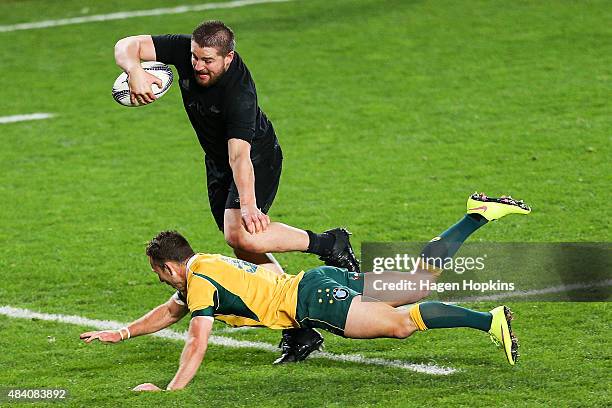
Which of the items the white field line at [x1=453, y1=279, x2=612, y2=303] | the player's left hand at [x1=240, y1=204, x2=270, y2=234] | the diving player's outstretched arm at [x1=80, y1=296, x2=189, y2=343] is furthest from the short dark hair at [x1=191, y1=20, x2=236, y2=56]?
the white field line at [x1=453, y1=279, x2=612, y2=303]

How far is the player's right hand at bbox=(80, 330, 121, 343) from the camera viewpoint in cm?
688

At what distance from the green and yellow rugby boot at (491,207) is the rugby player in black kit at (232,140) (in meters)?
0.84

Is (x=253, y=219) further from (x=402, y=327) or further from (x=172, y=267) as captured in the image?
(x=402, y=327)

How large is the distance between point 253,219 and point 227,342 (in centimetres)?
104

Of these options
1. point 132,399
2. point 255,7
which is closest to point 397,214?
point 132,399

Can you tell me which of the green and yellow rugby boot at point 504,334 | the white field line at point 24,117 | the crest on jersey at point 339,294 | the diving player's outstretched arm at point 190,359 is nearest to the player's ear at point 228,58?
the crest on jersey at point 339,294

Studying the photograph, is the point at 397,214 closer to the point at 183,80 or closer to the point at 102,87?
the point at 183,80

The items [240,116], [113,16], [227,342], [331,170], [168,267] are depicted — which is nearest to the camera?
[168,267]

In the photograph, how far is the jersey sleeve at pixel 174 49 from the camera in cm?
752

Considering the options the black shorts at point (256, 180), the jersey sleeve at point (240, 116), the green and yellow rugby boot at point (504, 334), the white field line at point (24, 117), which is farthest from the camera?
the white field line at point (24, 117)

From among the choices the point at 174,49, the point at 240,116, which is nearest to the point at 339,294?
the point at 240,116

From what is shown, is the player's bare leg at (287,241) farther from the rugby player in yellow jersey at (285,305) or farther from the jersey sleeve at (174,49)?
the jersey sleeve at (174,49)

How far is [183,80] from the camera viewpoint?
755 cm

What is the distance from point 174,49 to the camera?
7547 millimetres
